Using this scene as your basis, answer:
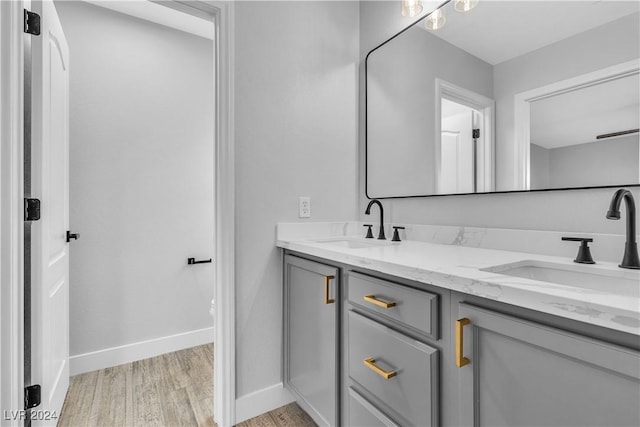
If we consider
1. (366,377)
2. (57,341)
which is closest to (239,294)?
(366,377)

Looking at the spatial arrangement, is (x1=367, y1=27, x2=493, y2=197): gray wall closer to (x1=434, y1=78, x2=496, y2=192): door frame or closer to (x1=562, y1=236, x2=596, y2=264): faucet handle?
(x1=434, y1=78, x2=496, y2=192): door frame

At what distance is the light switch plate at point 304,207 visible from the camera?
1.71 metres

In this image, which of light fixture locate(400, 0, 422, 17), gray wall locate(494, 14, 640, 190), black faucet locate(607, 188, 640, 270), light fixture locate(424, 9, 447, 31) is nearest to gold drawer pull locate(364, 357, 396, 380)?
black faucet locate(607, 188, 640, 270)

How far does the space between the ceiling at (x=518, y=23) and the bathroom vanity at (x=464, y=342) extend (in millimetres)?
799

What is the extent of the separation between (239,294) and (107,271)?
114 centimetres

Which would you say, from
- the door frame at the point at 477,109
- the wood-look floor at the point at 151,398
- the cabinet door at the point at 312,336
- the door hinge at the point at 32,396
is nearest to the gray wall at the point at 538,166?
the door frame at the point at 477,109

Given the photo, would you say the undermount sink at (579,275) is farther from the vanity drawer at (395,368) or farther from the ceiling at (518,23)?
the ceiling at (518,23)

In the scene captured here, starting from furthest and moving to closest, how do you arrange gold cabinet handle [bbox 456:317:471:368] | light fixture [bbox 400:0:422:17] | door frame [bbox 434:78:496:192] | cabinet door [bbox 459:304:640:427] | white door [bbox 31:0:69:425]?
light fixture [bbox 400:0:422:17] → door frame [bbox 434:78:496:192] → white door [bbox 31:0:69:425] → gold cabinet handle [bbox 456:317:471:368] → cabinet door [bbox 459:304:640:427]

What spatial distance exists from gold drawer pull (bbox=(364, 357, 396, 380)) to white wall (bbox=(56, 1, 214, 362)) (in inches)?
69.6

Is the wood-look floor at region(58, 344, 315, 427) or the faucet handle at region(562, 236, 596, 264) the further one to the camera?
the wood-look floor at region(58, 344, 315, 427)

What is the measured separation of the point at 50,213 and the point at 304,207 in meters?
1.14

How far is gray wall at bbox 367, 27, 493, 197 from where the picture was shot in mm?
1454

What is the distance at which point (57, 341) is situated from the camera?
57.8 inches

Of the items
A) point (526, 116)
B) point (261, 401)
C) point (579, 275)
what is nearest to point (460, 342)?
point (579, 275)
